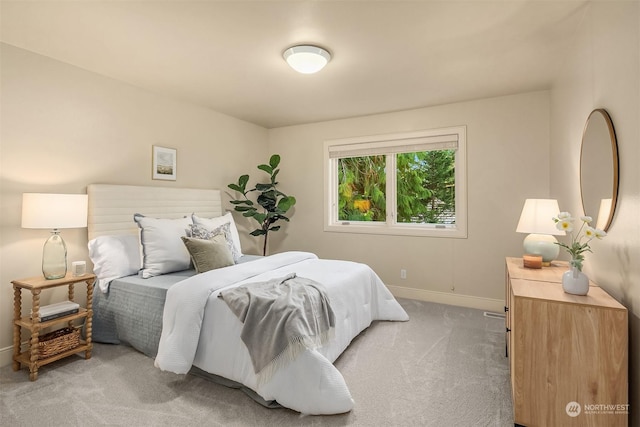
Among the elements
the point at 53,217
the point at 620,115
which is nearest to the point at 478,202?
the point at 620,115

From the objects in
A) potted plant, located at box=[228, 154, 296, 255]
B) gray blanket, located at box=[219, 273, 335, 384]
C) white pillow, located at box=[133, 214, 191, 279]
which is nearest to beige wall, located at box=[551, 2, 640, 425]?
gray blanket, located at box=[219, 273, 335, 384]

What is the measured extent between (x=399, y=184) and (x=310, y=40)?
2510 mm

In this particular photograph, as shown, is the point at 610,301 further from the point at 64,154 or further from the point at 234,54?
the point at 64,154

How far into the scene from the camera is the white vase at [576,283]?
1662 mm

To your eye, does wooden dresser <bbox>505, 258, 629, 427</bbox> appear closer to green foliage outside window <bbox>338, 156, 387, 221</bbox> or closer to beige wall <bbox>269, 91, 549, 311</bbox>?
beige wall <bbox>269, 91, 549, 311</bbox>

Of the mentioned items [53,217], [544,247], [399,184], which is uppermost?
[399,184]

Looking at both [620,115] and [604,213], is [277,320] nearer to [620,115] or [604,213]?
[604,213]

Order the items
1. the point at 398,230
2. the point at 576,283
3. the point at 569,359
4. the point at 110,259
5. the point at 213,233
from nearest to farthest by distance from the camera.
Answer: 1. the point at 569,359
2. the point at 576,283
3. the point at 110,259
4. the point at 213,233
5. the point at 398,230

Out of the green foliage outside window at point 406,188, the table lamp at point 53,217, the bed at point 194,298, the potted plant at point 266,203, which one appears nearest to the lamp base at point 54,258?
the table lamp at point 53,217

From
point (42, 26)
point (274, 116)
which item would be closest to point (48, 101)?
point (42, 26)

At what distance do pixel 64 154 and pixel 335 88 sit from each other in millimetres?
2608

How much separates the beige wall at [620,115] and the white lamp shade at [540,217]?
16 cm

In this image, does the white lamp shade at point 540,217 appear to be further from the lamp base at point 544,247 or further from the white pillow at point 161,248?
the white pillow at point 161,248

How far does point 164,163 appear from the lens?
3.77 m
